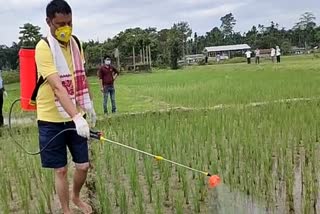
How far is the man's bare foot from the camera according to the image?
3299mm

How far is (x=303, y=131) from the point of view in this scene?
5.60 metres

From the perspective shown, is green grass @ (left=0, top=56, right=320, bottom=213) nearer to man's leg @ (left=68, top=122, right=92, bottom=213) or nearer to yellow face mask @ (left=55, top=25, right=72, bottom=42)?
man's leg @ (left=68, top=122, right=92, bottom=213)

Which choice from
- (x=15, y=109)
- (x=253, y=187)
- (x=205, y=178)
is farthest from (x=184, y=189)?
(x=15, y=109)

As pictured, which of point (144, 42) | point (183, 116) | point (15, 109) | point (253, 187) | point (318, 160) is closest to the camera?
point (253, 187)

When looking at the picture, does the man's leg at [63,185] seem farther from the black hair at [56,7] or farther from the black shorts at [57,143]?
the black hair at [56,7]

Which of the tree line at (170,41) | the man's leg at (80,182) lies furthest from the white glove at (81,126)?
the tree line at (170,41)

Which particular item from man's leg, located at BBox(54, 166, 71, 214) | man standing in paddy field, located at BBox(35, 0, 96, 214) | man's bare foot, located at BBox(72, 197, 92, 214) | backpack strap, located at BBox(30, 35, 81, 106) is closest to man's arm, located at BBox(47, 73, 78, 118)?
man standing in paddy field, located at BBox(35, 0, 96, 214)

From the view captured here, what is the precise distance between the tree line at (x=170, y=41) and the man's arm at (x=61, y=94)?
13.5 meters

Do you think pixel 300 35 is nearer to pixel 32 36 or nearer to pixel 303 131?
pixel 32 36

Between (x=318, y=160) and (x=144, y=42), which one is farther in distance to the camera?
(x=144, y=42)

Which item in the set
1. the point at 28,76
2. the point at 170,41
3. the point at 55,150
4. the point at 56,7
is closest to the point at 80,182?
the point at 55,150

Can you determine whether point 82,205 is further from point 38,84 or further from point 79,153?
point 38,84

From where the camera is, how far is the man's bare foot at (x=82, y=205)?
10.8 feet

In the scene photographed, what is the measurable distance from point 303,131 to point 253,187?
2.26 metres
